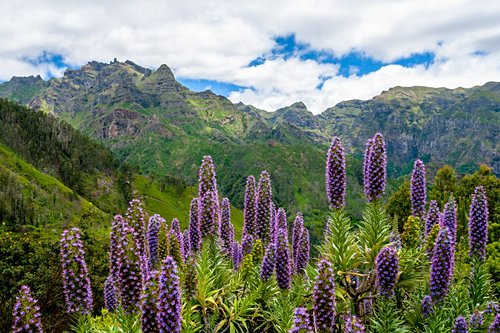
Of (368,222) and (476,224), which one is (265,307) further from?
(476,224)

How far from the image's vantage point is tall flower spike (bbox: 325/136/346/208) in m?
8.56

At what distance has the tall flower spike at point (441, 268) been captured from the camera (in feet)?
24.1

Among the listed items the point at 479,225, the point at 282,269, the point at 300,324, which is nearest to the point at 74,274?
the point at 282,269

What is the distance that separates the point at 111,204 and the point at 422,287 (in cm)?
19424

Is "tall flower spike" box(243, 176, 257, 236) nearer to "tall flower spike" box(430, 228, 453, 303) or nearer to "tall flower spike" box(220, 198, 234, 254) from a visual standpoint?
"tall flower spike" box(220, 198, 234, 254)

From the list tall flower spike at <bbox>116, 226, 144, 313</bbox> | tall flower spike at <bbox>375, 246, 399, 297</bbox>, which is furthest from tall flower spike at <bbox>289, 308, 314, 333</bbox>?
tall flower spike at <bbox>116, 226, 144, 313</bbox>

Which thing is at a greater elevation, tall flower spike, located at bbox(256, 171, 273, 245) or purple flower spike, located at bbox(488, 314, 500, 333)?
tall flower spike, located at bbox(256, 171, 273, 245)

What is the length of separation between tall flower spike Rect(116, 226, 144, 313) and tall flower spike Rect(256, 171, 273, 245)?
14.7 feet

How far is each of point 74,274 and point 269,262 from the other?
399 centimetres

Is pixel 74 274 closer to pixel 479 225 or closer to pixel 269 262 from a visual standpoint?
pixel 269 262

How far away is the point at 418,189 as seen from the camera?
1034 centimetres

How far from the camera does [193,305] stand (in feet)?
26.2

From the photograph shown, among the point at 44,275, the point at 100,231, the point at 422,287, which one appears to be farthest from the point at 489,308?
the point at 100,231

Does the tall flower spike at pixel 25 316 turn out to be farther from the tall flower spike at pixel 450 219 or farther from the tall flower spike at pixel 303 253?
the tall flower spike at pixel 450 219
